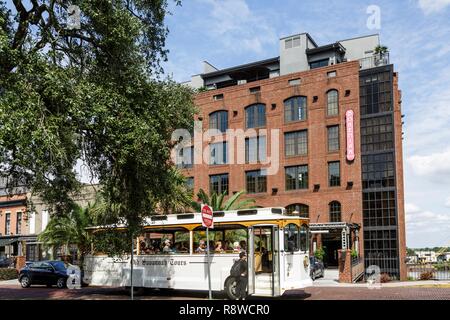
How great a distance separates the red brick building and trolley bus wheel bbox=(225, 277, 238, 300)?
2079cm

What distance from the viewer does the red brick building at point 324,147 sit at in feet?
130

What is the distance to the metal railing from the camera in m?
42.2

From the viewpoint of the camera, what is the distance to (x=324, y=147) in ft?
137

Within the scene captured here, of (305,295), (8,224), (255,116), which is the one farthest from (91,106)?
(8,224)

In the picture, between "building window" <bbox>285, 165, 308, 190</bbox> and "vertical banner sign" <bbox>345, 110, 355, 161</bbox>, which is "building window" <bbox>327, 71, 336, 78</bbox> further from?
"building window" <bbox>285, 165, 308, 190</bbox>

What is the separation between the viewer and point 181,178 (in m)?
31.3

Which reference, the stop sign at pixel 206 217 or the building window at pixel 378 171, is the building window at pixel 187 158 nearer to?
the building window at pixel 378 171

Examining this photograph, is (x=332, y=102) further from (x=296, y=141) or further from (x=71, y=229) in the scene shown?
(x=71, y=229)

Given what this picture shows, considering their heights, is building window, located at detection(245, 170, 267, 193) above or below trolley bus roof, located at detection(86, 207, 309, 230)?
above

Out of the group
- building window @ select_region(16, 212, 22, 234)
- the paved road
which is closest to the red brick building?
the paved road

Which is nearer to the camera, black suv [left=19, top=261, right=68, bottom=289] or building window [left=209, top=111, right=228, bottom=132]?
black suv [left=19, top=261, right=68, bottom=289]

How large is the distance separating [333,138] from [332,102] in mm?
3027

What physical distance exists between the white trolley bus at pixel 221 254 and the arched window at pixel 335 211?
72.9ft

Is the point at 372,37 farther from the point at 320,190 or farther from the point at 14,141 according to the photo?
the point at 14,141
